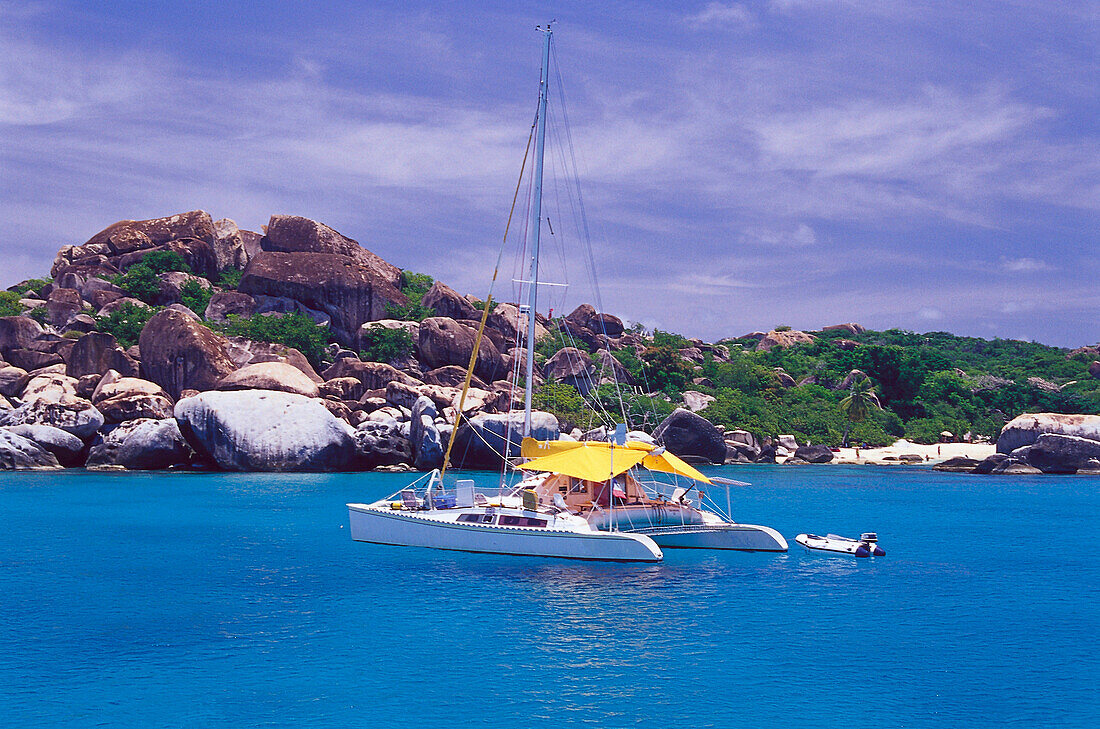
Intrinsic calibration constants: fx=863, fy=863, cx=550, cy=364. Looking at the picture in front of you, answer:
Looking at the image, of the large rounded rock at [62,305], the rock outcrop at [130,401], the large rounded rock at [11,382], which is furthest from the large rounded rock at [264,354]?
the large rounded rock at [62,305]

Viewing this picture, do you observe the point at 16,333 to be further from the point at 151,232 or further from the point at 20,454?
the point at 151,232

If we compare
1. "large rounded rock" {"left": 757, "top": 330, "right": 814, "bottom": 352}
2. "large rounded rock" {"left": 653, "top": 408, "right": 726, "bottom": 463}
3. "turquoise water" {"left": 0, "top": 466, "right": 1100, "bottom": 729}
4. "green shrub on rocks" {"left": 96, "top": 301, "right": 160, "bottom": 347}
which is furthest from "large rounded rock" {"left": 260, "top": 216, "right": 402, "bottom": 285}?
"large rounded rock" {"left": 757, "top": 330, "right": 814, "bottom": 352}

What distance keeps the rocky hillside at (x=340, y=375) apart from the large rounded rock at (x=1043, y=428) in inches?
629

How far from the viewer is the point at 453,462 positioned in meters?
64.9

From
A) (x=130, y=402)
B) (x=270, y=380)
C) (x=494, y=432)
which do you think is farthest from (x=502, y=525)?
A: (x=130, y=402)

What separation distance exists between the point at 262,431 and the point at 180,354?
1381cm

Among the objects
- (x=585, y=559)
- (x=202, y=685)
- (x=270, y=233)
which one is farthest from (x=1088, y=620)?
(x=270, y=233)

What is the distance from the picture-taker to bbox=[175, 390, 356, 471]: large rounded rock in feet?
185

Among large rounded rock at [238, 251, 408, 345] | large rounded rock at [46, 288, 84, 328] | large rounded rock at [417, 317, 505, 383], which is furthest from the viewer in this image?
large rounded rock at [238, 251, 408, 345]

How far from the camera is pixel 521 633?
19.8 metres

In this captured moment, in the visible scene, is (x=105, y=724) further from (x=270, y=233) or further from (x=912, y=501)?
(x=270, y=233)

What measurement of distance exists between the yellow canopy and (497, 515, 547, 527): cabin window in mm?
1778

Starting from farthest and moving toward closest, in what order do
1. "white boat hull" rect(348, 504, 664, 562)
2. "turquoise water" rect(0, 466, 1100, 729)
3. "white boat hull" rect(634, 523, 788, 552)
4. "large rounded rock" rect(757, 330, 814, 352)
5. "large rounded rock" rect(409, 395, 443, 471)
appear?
"large rounded rock" rect(757, 330, 814, 352), "large rounded rock" rect(409, 395, 443, 471), "white boat hull" rect(634, 523, 788, 552), "white boat hull" rect(348, 504, 664, 562), "turquoise water" rect(0, 466, 1100, 729)

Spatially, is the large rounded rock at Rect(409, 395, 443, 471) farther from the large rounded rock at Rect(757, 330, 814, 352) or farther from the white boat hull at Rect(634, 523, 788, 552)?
the large rounded rock at Rect(757, 330, 814, 352)
